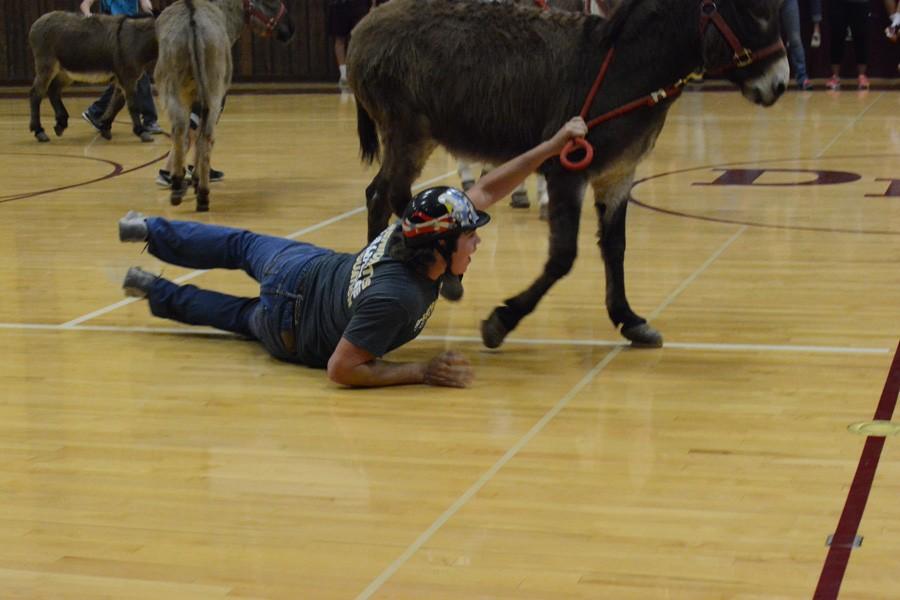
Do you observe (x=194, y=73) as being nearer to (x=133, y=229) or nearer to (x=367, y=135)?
(x=367, y=135)

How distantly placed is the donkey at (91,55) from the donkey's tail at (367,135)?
6383mm

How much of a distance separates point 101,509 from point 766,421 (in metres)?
2.23

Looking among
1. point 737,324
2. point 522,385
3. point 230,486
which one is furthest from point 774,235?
point 230,486

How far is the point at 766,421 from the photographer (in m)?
4.94

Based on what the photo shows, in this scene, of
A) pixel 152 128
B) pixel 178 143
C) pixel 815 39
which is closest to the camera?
pixel 178 143

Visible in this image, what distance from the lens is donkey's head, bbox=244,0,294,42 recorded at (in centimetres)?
1070

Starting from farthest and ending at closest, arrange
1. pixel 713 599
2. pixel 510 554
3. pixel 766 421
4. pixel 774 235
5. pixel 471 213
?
pixel 774 235
pixel 471 213
pixel 766 421
pixel 510 554
pixel 713 599

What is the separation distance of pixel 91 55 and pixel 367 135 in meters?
7.67

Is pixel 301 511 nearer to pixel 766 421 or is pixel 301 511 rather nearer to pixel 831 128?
pixel 766 421

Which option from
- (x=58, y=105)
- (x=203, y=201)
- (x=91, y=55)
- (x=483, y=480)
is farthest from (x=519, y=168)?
(x=58, y=105)

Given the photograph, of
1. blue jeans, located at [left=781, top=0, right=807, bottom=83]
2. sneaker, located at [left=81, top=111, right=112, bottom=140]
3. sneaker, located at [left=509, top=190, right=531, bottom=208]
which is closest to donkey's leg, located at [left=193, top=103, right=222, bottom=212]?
sneaker, located at [left=509, top=190, right=531, bottom=208]

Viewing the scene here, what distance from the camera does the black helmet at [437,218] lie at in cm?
520

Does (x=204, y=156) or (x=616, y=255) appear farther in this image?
(x=204, y=156)

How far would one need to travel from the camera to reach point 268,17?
1079 centimetres
